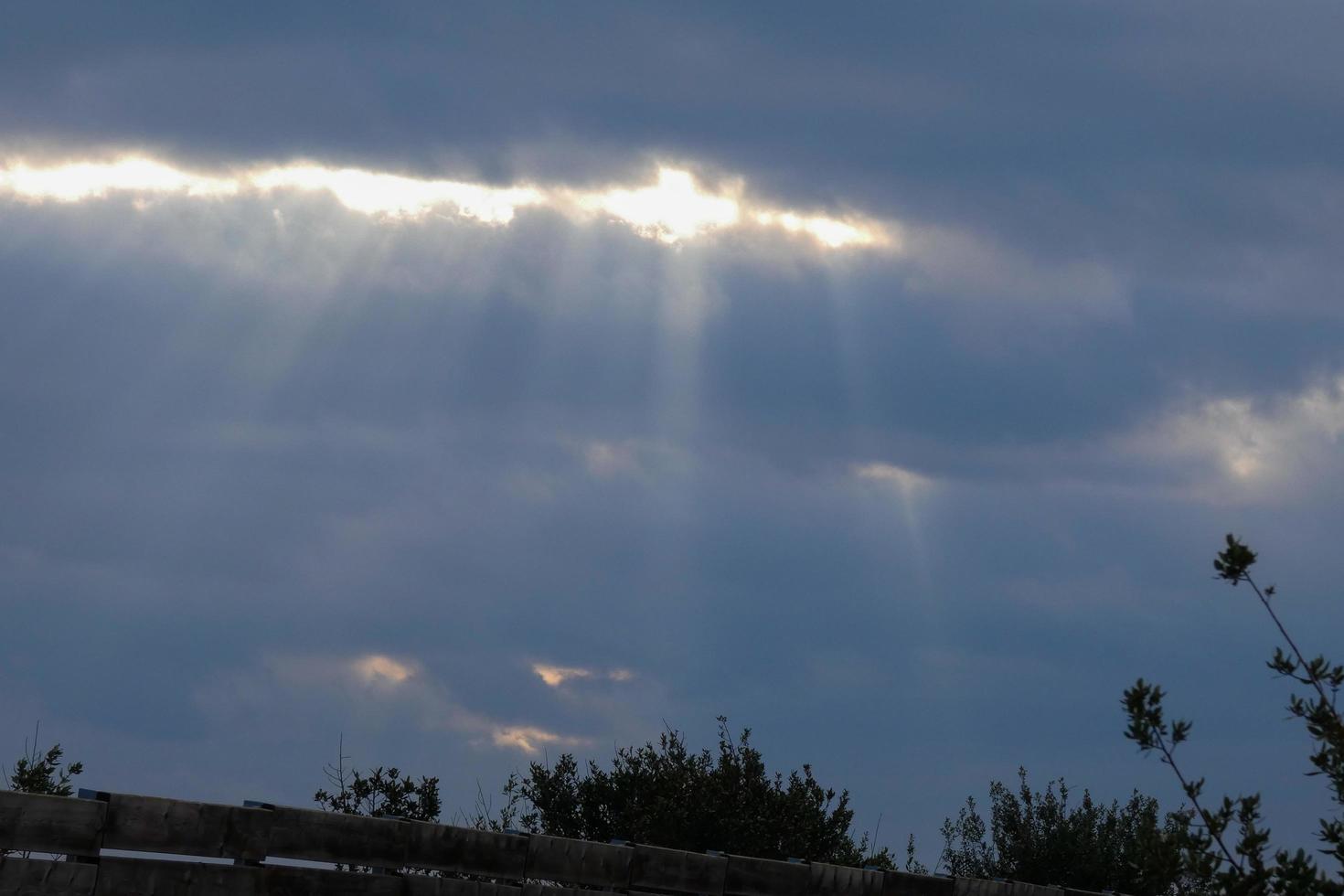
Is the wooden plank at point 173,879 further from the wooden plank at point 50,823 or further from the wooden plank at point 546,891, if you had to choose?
the wooden plank at point 546,891

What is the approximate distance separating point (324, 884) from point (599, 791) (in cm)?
1721

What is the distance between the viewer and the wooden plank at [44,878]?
10055mm

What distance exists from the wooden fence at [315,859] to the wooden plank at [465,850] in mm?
11

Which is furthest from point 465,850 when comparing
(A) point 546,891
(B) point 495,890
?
(A) point 546,891

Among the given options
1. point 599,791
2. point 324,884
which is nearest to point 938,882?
point 324,884

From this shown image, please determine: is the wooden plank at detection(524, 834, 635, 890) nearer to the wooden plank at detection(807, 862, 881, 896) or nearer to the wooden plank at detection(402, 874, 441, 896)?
the wooden plank at detection(402, 874, 441, 896)

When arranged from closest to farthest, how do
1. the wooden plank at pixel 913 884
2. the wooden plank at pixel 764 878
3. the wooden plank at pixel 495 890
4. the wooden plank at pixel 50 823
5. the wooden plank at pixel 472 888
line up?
the wooden plank at pixel 50 823 → the wooden plank at pixel 472 888 → the wooden plank at pixel 495 890 → the wooden plank at pixel 764 878 → the wooden plank at pixel 913 884

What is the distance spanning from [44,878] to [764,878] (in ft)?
24.4

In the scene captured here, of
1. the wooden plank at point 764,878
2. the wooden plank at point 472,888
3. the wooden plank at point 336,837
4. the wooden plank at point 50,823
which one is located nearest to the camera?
the wooden plank at point 50,823

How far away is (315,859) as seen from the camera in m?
11.9

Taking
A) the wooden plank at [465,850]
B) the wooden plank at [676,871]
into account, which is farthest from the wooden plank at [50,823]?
the wooden plank at [676,871]

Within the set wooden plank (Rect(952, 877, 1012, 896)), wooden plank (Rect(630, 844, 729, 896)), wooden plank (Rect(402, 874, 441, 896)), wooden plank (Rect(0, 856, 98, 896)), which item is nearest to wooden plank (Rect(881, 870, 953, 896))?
wooden plank (Rect(952, 877, 1012, 896))

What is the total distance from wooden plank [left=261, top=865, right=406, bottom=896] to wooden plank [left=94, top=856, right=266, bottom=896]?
0.16m

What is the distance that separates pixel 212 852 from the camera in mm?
11125
